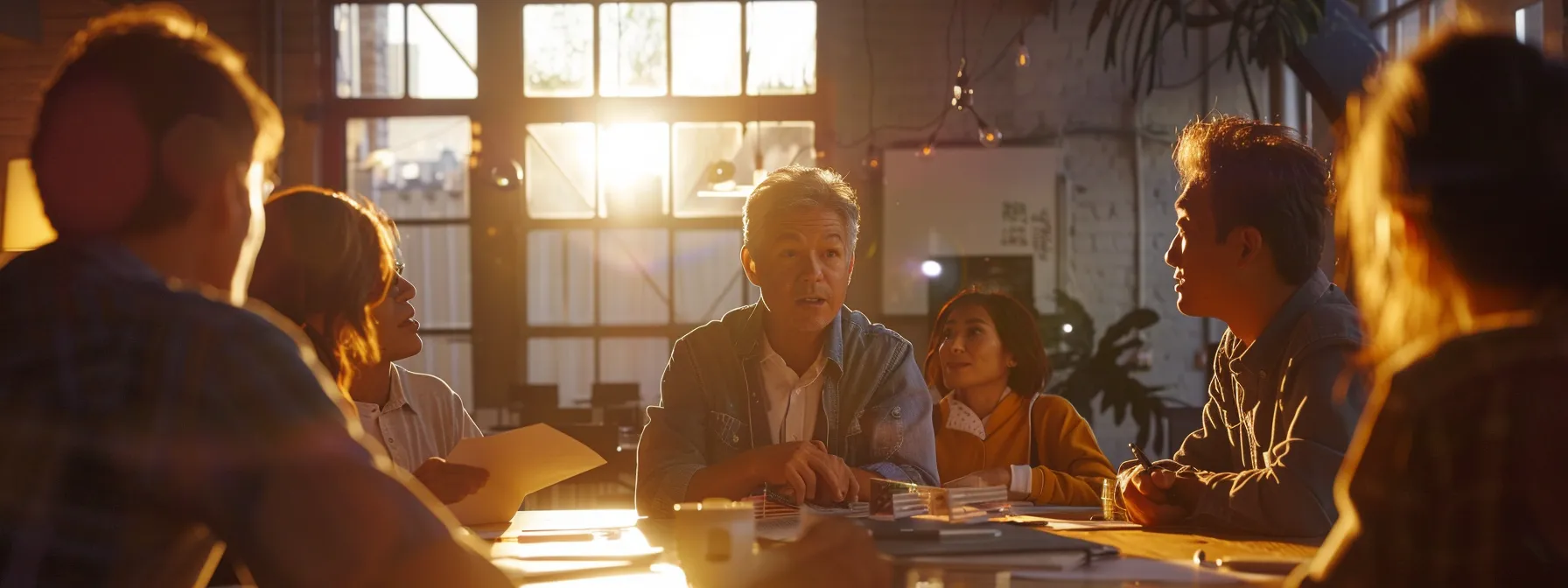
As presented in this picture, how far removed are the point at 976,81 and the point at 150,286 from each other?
6.65 meters

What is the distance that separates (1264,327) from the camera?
213cm

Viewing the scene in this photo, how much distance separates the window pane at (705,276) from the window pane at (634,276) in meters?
0.09

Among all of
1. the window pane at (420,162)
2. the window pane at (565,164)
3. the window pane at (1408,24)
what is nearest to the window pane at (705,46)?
the window pane at (565,164)

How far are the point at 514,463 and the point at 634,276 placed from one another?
5319 mm

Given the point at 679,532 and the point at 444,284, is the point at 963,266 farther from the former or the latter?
the point at 679,532

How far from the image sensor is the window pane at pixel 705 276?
291 inches

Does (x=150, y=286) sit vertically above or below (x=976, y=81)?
below

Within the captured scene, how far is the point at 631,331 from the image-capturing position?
7.41 metres

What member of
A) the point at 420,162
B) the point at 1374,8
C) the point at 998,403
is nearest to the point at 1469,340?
the point at 998,403

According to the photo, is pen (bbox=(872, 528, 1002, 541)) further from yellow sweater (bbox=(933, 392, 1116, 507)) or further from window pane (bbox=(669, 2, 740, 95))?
window pane (bbox=(669, 2, 740, 95))

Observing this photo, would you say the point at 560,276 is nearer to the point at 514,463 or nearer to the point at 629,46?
the point at 629,46

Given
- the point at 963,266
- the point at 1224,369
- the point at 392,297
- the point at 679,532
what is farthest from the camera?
the point at 963,266

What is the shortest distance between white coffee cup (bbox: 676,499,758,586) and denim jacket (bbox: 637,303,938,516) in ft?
2.62

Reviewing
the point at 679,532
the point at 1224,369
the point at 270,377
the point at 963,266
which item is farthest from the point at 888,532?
the point at 963,266
